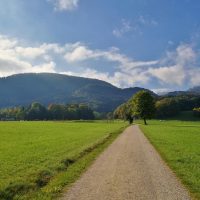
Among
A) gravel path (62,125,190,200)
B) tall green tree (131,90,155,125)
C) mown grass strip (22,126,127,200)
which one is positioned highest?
tall green tree (131,90,155,125)

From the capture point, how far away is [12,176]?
1903 centimetres

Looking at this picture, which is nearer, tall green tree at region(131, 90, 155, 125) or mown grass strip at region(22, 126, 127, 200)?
mown grass strip at region(22, 126, 127, 200)

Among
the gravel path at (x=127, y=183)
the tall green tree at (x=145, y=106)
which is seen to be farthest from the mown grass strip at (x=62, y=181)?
the tall green tree at (x=145, y=106)

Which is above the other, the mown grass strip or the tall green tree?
the tall green tree

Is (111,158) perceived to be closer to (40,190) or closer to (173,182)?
A: (173,182)

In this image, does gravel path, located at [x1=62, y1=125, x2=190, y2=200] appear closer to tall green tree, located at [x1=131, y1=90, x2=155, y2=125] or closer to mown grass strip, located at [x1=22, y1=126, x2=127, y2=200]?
mown grass strip, located at [x1=22, y1=126, x2=127, y2=200]

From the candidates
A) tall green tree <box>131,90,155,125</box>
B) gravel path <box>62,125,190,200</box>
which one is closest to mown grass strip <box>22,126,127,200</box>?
gravel path <box>62,125,190,200</box>

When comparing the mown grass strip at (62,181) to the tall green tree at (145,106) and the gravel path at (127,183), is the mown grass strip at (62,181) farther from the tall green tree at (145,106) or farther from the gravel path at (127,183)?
the tall green tree at (145,106)

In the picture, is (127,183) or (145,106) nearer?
(127,183)

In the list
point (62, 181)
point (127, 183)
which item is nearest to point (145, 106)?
point (62, 181)

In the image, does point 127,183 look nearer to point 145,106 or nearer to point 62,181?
point 62,181

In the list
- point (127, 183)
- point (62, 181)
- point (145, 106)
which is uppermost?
point (145, 106)

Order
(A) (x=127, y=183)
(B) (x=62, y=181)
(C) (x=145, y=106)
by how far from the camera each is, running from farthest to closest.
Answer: (C) (x=145, y=106) → (B) (x=62, y=181) → (A) (x=127, y=183)

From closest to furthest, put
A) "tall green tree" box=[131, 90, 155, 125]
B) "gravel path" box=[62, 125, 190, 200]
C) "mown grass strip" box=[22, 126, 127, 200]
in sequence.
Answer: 1. "mown grass strip" box=[22, 126, 127, 200]
2. "gravel path" box=[62, 125, 190, 200]
3. "tall green tree" box=[131, 90, 155, 125]
